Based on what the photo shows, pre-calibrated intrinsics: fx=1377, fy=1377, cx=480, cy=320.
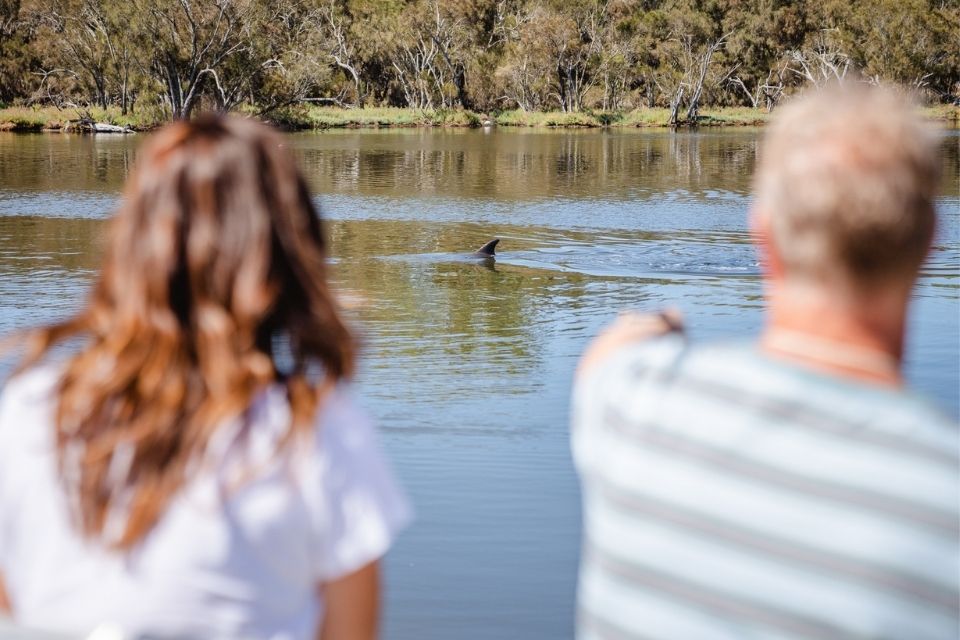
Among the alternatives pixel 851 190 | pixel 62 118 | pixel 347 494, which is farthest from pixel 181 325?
pixel 62 118

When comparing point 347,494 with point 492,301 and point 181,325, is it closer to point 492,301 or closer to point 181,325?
point 181,325

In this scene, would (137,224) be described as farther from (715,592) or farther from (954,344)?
(954,344)

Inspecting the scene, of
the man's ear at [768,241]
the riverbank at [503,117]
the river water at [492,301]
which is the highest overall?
the riverbank at [503,117]

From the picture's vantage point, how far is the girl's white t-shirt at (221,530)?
145cm

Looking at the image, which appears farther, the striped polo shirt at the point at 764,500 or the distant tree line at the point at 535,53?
the distant tree line at the point at 535,53

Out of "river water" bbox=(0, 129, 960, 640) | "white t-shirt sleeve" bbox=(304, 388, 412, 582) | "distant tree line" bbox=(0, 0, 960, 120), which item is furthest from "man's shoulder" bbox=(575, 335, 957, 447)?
"distant tree line" bbox=(0, 0, 960, 120)

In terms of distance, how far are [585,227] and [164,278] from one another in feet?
54.9

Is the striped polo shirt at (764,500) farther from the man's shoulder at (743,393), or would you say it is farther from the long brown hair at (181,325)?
the long brown hair at (181,325)

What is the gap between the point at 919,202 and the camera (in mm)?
1352

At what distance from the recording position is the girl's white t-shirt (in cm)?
145

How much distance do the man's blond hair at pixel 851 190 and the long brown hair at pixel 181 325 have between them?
0.53 metres

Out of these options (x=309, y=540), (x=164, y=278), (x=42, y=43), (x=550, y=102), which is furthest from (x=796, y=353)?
(x=550, y=102)

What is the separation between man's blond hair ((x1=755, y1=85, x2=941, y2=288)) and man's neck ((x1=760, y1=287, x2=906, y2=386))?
0.08 ft

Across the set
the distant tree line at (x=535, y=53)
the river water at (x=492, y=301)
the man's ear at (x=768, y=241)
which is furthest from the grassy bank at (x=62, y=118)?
the man's ear at (x=768, y=241)
